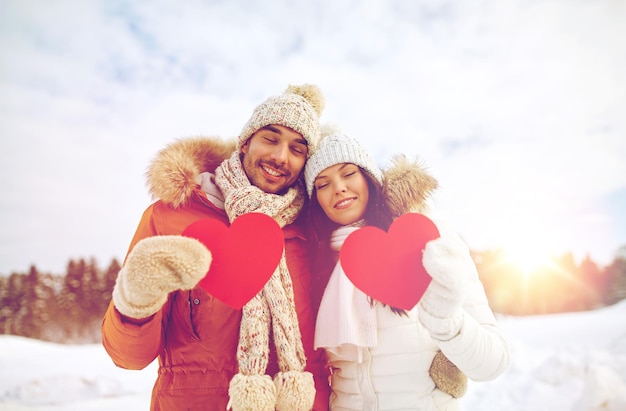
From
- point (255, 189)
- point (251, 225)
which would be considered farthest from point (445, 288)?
point (255, 189)

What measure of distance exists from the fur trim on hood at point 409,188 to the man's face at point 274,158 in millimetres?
586

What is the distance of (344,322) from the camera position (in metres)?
1.86

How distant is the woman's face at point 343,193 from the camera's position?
7.32 feet

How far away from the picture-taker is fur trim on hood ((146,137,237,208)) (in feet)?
6.44

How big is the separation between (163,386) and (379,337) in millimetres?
1071

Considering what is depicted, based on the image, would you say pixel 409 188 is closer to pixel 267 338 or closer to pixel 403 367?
pixel 403 367

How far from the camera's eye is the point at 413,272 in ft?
4.91

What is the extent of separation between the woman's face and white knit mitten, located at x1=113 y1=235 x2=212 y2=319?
105 centimetres

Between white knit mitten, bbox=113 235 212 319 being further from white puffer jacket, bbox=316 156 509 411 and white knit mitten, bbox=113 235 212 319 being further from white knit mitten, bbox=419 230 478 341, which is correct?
white puffer jacket, bbox=316 156 509 411

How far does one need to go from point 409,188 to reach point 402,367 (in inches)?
37.2

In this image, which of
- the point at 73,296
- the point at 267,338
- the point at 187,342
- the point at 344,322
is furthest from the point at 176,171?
the point at 73,296

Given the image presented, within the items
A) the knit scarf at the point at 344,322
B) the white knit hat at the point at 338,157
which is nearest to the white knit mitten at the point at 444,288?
the knit scarf at the point at 344,322

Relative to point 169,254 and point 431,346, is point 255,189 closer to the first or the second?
point 169,254

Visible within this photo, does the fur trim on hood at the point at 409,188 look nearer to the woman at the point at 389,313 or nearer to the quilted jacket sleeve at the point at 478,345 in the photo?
the woman at the point at 389,313
